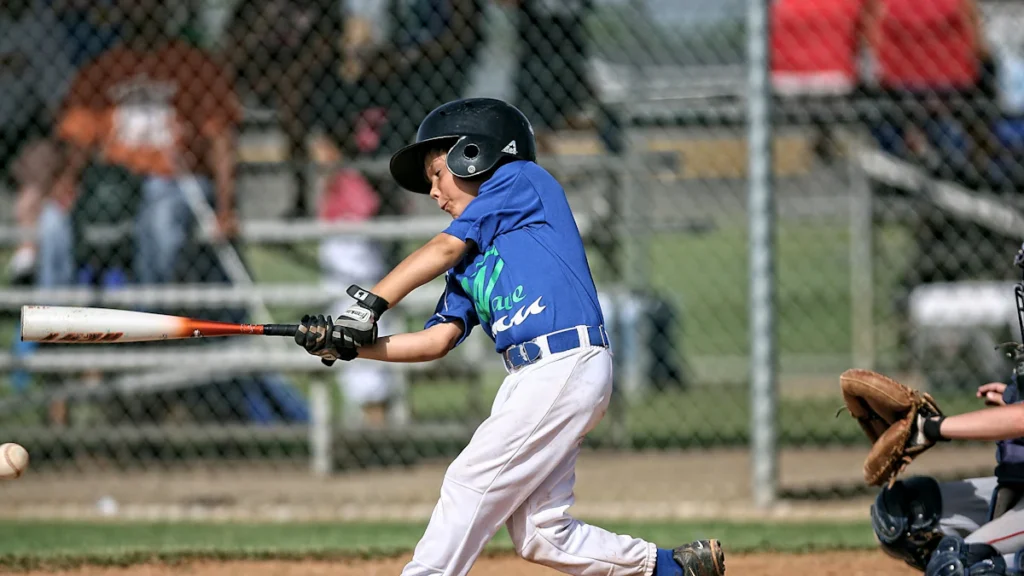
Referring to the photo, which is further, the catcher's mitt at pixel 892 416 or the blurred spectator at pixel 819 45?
the blurred spectator at pixel 819 45

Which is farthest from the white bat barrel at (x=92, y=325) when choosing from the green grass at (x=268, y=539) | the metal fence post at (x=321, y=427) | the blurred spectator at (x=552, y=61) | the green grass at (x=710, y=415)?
the green grass at (x=710, y=415)

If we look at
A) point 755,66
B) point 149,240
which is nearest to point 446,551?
point 755,66

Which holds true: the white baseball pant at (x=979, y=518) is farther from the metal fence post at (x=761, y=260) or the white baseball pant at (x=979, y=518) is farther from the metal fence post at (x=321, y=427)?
the metal fence post at (x=321, y=427)

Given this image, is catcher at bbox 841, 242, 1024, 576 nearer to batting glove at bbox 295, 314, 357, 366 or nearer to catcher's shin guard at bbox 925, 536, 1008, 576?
catcher's shin guard at bbox 925, 536, 1008, 576

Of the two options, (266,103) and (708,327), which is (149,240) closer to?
(266,103)

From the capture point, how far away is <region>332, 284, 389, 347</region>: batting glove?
3133 mm

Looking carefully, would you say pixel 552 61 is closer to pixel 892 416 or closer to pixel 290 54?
pixel 290 54

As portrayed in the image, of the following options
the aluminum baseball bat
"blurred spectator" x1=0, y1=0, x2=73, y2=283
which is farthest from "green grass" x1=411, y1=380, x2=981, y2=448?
the aluminum baseball bat

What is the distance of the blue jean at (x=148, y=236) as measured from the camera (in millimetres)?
6871

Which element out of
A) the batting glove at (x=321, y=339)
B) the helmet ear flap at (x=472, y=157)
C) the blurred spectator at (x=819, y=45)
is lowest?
the batting glove at (x=321, y=339)

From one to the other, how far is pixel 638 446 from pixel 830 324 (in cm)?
769

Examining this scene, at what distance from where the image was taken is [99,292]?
20.7 ft

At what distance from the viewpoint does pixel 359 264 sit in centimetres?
740

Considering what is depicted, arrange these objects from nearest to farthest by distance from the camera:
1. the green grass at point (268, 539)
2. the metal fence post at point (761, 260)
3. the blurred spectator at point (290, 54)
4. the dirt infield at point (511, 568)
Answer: the dirt infield at point (511, 568), the green grass at point (268, 539), the metal fence post at point (761, 260), the blurred spectator at point (290, 54)
